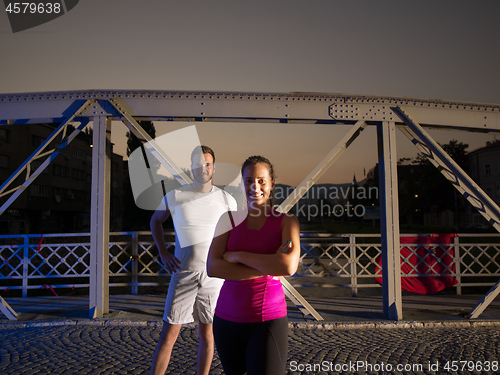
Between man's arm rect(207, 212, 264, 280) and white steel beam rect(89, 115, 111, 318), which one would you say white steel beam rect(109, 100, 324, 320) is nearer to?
white steel beam rect(89, 115, 111, 318)

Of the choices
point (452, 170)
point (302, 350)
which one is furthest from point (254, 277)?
point (452, 170)

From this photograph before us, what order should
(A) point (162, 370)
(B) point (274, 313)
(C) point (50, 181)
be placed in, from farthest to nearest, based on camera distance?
(C) point (50, 181)
(A) point (162, 370)
(B) point (274, 313)

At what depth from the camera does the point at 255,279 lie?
2.01m

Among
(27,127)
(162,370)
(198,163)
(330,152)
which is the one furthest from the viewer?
(27,127)

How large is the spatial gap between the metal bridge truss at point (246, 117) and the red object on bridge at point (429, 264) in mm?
2321

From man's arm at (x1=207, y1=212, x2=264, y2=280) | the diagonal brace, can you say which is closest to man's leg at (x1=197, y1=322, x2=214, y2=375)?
man's arm at (x1=207, y1=212, x2=264, y2=280)

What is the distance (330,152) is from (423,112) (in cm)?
191

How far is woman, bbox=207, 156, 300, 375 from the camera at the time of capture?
1876 millimetres

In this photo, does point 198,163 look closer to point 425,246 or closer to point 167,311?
point 167,311

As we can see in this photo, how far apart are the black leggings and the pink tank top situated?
4 cm

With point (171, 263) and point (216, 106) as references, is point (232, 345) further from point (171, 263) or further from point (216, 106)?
point (216, 106)

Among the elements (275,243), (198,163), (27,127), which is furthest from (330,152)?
(27,127)

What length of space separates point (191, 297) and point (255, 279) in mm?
1261

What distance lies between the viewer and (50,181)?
45938 mm
